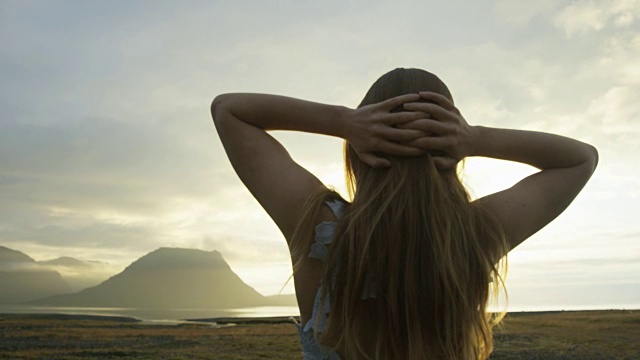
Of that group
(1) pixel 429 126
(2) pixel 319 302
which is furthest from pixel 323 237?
(1) pixel 429 126

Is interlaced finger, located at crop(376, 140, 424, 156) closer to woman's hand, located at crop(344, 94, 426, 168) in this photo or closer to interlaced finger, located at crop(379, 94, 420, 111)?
woman's hand, located at crop(344, 94, 426, 168)

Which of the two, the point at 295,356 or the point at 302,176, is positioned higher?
the point at 302,176

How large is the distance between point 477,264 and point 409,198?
0.30 m

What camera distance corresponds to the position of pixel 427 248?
162cm

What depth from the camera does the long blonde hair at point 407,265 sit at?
1.60 metres

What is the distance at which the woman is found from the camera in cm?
161

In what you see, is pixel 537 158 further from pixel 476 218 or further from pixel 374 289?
pixel 374 289

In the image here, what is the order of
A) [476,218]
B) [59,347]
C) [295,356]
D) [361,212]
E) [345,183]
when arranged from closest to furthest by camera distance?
[361,212], [476,218], [345,183], [295,356], [59,347]

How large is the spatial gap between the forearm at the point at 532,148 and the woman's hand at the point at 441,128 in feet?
0.27

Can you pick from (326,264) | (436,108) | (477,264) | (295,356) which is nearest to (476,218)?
(477,264)

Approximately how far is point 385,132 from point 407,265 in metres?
0.39

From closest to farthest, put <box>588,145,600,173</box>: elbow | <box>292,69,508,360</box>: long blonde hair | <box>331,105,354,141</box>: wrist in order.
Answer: <box>292,69,508,360</box>: long blonde hair → <box>331,105,354,141</box>: wrist → <box>588,145,600,173</box>: elbow

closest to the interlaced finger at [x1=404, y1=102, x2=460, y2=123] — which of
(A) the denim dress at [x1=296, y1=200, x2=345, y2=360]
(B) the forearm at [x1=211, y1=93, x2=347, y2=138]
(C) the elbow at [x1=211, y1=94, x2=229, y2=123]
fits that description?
(B) the forearm at [x1=211, y1=93, x2=347, y2=138]

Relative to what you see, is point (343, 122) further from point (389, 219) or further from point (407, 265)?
point (407, 265)
